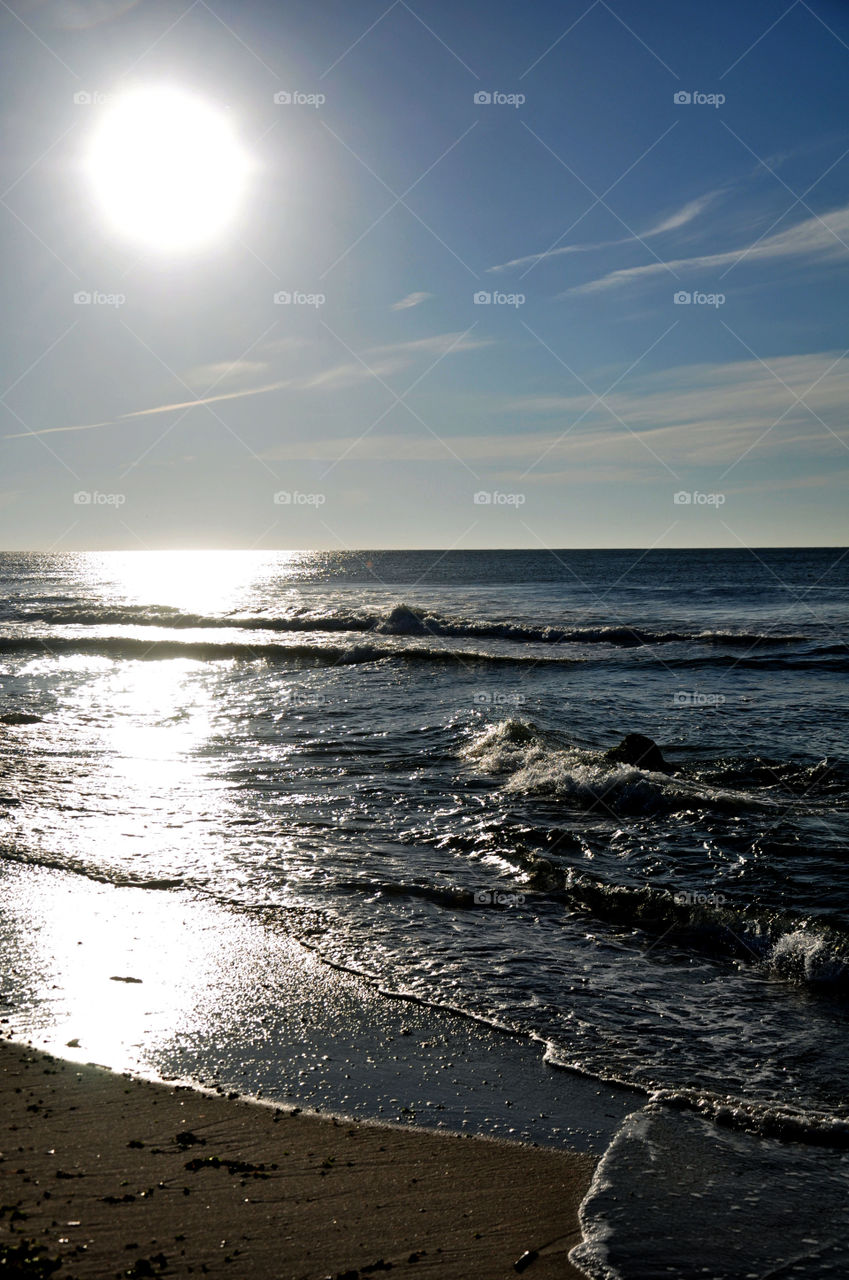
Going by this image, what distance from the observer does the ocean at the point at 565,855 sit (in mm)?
4566

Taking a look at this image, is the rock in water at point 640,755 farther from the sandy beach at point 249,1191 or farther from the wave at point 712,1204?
the sandy beach at point 249,1191

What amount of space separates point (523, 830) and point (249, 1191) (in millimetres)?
6562

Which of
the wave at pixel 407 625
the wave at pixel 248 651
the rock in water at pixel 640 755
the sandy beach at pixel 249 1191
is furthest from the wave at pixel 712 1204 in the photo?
the wave at pixel 407 625

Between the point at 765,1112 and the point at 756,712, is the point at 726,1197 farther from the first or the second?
the point at 756,712

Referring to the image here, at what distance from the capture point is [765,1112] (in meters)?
4.65

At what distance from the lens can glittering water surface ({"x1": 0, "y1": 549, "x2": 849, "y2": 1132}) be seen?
5840 millimetres

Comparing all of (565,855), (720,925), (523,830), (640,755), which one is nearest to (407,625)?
(640,755)

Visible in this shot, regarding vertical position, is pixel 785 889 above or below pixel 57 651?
below

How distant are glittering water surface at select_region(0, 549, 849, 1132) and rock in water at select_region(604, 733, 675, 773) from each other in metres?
0.39

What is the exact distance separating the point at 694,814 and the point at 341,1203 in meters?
7.95

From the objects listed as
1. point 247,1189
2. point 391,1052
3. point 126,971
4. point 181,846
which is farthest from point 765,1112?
point 181,846

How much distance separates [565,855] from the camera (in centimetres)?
927

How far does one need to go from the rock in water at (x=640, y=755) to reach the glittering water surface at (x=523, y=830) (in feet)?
1.28

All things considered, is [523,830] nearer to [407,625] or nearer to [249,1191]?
[249,1191]
